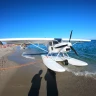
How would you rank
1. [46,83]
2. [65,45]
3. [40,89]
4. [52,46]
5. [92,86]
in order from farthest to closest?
[52,46] → [65,45] → [46,83] → [92,86] → [40,89]

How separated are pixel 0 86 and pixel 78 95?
13.0 feet

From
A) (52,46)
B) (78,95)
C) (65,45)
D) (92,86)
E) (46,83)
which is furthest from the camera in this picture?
(52,46)

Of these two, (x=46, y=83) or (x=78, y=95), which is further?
(x=46, y=83)

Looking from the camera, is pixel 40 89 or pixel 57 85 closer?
pixel 40 89

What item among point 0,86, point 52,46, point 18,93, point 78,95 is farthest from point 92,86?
point 52,46

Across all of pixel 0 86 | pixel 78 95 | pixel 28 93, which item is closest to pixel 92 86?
pixel 78 95

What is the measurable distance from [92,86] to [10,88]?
4.24 meters

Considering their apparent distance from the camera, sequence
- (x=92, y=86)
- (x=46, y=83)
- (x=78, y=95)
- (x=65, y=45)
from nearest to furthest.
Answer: (x=78, y=95), (x=92, y=86), (x=46, y=83), (x=65, y=45)

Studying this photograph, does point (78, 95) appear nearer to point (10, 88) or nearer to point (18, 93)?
point (18, 93)

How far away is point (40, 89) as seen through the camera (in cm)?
560

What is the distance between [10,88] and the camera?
Result: 574 cm

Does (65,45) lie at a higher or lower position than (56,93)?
higher

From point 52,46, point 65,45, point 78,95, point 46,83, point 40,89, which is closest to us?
point 78,95

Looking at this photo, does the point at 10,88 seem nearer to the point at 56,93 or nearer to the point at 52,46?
the point at 56,93
